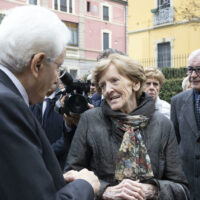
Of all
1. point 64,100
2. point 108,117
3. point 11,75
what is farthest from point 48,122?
point 11,75

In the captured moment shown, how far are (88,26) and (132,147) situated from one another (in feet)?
73.5

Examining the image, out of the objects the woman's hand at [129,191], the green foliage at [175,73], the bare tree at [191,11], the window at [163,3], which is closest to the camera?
the woman's hand at [129,191]

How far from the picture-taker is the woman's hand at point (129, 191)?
72.4 inches

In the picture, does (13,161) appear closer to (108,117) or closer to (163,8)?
(108,117)

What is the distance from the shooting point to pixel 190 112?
291 centimetres

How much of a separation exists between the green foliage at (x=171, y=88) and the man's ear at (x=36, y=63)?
10.0 metres

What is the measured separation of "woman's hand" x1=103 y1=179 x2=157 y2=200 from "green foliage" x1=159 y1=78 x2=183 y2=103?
928cm

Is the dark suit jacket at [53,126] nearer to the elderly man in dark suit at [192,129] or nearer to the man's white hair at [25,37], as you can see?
the elderly man in dark suit at [192,129]

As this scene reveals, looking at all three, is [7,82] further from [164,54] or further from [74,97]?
[164,54]

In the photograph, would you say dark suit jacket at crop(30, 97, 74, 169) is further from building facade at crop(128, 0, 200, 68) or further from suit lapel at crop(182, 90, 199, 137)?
building facade at crop(128, 0, 200, 68)

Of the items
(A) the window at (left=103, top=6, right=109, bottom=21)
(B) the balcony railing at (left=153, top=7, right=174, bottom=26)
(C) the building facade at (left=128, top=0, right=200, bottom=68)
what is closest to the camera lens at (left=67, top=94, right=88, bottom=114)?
(C) the building facade at (left=128, top=0, right=200, bottom=68)

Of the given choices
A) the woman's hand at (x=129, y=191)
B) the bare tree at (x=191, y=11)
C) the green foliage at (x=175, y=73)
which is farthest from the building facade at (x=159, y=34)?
the woman's hand at (x=129, y=191)

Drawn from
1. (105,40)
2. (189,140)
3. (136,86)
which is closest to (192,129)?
(189,140)

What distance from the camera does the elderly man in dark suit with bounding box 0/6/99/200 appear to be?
1028 millimetres
